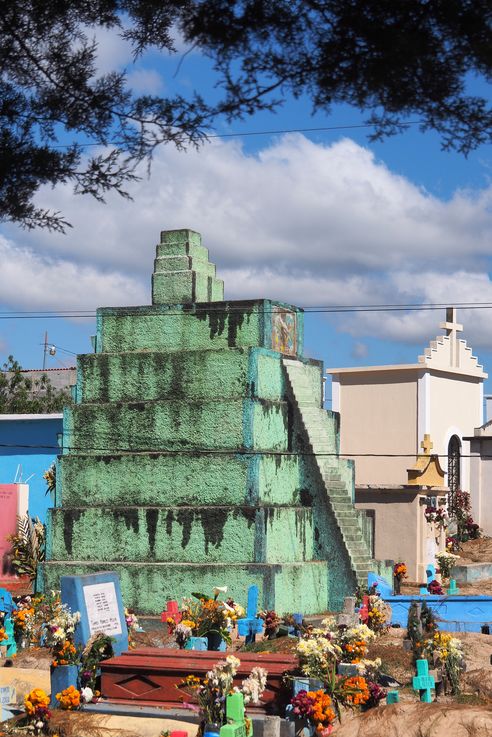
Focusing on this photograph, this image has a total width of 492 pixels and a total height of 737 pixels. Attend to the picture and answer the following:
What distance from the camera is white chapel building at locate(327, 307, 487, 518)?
31625 mm

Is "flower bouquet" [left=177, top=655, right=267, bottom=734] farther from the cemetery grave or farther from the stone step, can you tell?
the stone step

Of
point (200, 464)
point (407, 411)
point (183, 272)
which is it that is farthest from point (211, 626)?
point (407, 411)

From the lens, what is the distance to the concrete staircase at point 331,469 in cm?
1995

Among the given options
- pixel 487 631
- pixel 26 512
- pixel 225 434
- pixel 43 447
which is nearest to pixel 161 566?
pixel 225 434

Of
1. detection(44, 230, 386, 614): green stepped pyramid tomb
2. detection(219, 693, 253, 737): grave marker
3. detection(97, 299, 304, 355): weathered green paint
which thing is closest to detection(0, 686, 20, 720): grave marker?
detection(219, 693, 253, 737): grave marker

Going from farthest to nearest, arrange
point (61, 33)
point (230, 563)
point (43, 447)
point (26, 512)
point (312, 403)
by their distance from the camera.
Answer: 1. point (43, 447)
2. point (26, 512)
3. point (312, 403)
4. point (230, 563)
5. point (61, 33)

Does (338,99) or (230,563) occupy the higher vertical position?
(338,99)

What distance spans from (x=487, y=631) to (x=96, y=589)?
5860 millimetres

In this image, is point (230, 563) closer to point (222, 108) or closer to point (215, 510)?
point (215, 510)

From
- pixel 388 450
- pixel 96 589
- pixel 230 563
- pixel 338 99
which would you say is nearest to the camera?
pixel 338 99

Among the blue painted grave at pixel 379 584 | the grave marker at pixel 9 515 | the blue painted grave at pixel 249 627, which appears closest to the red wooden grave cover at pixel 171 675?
the blue painted grave at pixel 249 627

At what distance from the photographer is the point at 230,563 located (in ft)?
61.8

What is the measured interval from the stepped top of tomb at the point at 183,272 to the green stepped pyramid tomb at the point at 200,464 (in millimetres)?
32

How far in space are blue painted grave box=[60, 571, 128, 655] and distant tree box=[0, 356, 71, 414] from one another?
28.3m
